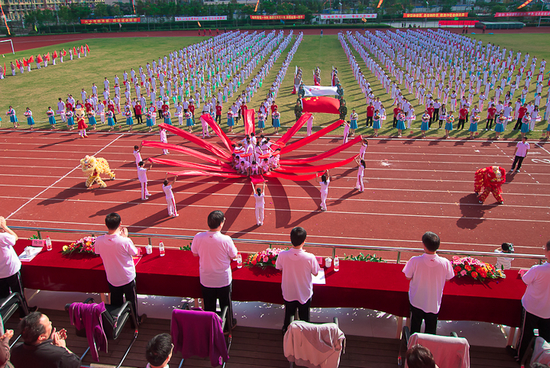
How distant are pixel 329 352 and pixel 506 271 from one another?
3.67m

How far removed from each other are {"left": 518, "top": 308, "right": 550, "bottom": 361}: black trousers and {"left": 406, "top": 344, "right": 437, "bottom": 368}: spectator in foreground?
252cm

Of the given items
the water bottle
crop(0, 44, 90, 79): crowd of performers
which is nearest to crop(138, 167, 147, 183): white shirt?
the water bottle

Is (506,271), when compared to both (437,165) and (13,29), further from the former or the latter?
(13,29)

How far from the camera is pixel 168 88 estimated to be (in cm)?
2838

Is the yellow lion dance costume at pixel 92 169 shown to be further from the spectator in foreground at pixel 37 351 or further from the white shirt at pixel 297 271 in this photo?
the white shirt at pixel 297 271

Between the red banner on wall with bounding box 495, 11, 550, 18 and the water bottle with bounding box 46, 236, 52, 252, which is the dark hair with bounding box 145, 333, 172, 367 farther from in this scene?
the red banner on wall with bounding box 495, 11, 550, 18

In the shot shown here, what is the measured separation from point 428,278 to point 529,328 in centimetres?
164

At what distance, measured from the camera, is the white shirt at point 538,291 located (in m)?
4.66

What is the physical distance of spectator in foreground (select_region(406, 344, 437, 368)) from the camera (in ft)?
10.9

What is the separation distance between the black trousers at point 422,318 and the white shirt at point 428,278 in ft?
0.33

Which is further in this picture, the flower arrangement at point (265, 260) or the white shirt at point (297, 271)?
the flower arrangement at point (265, 260)

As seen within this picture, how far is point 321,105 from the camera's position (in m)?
20.8

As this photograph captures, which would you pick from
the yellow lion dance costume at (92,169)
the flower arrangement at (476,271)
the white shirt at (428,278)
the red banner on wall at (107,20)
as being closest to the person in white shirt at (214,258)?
the white shirt at (428,278)

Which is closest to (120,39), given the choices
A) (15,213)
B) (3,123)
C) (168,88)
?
(168,88)
